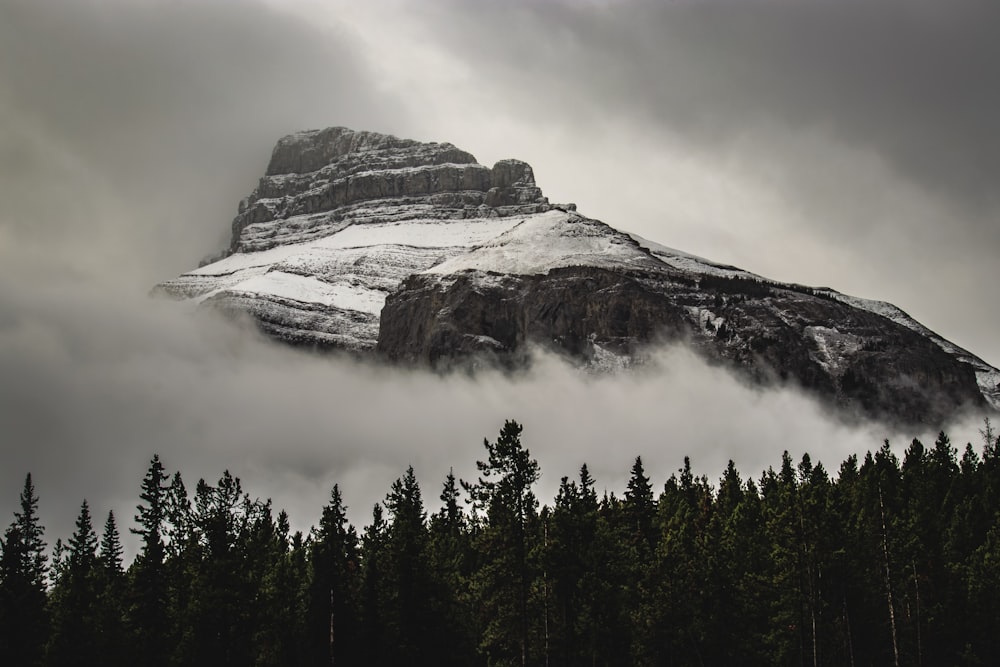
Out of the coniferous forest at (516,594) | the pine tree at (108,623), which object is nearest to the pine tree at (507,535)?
the coniferous forest at (516,594)

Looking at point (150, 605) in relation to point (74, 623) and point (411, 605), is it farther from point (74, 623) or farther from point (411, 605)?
point (411, 605)

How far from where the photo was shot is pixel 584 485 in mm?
104562

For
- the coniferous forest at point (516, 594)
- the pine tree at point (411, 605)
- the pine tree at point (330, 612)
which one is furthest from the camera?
the pine tree at point (330, 612)

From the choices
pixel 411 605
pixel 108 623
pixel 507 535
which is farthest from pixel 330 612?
pixel 507 535

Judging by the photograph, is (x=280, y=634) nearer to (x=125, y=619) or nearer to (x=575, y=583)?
(x=125, y=619)

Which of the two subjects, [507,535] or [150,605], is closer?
[507,535]

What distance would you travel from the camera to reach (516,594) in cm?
7288

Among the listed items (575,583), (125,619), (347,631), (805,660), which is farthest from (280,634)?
(805,660)

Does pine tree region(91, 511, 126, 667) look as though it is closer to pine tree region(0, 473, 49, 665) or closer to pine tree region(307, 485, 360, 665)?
pine tree region(0, 473, 49, 665)

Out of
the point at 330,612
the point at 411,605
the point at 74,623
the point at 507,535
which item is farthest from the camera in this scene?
the point at 330,612

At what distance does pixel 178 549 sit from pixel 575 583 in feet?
95.6

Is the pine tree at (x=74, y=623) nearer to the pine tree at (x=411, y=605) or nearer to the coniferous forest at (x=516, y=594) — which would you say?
the coniferous forest at (x=516, y=594)

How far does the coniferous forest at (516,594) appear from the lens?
77.4 meters

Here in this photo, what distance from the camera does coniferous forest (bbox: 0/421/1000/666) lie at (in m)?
77.4
